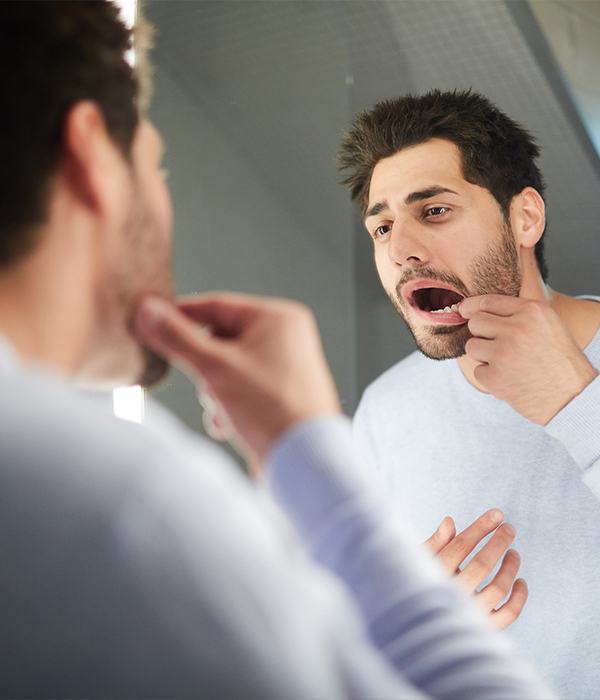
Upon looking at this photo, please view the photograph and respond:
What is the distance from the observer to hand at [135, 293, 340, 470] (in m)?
0.41

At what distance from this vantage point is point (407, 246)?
1064 millimetres

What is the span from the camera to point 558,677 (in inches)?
36.7

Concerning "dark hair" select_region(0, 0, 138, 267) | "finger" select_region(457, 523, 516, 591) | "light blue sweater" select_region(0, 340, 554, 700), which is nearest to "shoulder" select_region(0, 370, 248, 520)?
"light blue sweater" select_region(0, 340, 554, 700)

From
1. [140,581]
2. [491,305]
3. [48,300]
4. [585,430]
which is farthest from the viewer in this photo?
[491,305]

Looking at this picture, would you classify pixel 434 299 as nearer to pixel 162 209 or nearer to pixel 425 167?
pixel 425 167

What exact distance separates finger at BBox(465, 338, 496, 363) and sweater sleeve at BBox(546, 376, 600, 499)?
0.34 ft

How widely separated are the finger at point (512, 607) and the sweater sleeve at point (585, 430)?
4.9 inches

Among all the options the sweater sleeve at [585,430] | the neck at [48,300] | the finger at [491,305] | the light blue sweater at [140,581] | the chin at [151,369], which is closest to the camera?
the light blue sweater at [140,581]

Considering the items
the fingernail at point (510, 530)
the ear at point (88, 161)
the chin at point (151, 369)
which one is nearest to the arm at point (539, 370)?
the fingernail at point (510, 530)

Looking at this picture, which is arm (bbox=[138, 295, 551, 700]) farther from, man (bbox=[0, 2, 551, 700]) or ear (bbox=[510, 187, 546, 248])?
ear (bbox=[510, 187, 546, 248])

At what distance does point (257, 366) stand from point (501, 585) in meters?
0.61

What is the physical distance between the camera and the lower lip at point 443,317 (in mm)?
1048

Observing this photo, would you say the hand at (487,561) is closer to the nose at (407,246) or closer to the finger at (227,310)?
the nose at (407,246)

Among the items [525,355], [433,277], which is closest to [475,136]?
[433,277]
